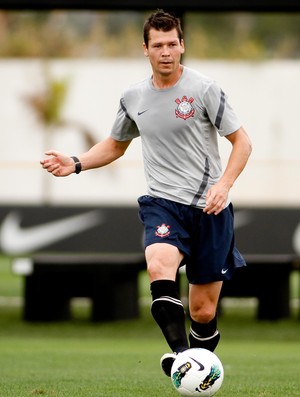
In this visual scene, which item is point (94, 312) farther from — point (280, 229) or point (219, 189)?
point (219, 189)

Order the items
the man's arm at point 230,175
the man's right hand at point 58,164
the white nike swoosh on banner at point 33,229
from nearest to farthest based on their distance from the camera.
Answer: the man's arm at point 230,175
the man's right hand at point 58,164
the white nike swoosh on banner at point 33,229

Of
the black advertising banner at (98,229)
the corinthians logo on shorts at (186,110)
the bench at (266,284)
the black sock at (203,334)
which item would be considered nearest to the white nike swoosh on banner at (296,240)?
the black advertising banner at (98,229)

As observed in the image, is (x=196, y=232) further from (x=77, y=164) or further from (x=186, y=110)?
(x=77, y=164)

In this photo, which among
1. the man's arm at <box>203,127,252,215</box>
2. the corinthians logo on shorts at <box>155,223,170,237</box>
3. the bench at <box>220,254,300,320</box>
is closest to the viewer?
the man's arm at <box>203,127,252,215</box>

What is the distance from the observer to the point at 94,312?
615 inches

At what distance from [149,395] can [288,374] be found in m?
1.91

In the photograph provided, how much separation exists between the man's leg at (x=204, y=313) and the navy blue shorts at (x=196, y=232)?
3.5 inches

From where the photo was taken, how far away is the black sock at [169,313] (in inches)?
293

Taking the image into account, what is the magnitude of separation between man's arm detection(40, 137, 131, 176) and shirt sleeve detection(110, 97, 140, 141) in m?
0.07

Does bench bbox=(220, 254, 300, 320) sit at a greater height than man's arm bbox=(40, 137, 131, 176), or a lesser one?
lesser

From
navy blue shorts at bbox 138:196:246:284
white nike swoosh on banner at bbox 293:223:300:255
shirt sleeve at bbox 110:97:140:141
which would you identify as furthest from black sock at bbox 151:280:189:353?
white nike swoosh on banner at bbox 293:223:300:255

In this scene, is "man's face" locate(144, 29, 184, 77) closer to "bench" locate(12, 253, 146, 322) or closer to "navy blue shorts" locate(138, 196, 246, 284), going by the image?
"navy blue shorts" locate(138, 196, 246, 284)

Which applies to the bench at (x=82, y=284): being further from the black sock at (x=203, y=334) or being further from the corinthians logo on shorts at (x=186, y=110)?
the corinthians logo on shorts at (x=186, y=110)

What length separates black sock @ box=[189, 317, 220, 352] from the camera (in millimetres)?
8234
